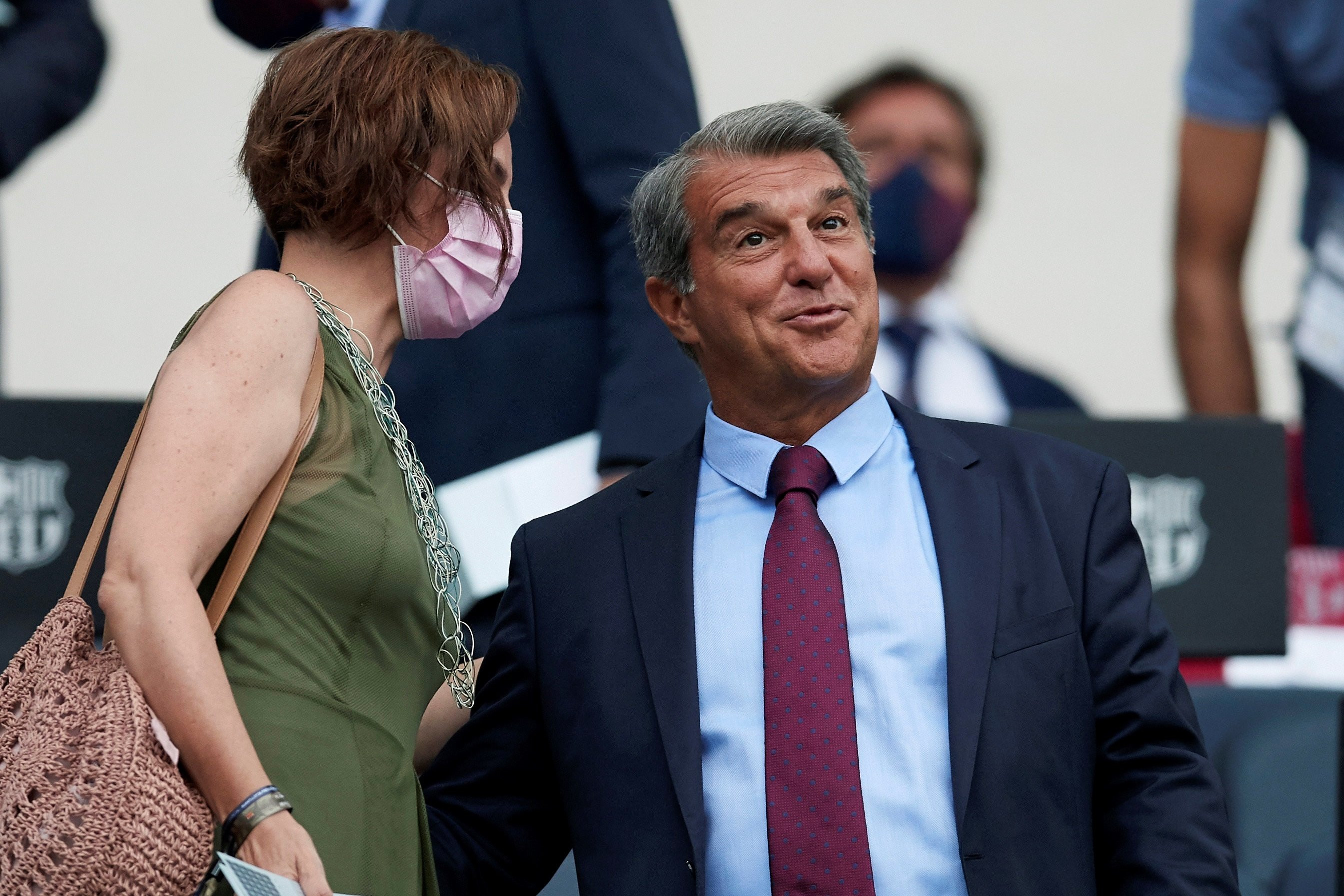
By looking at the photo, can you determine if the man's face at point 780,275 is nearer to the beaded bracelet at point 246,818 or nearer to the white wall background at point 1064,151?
the beaded bracelet at point 246,818

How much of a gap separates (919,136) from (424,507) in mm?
2979

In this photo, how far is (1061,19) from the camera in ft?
14.2

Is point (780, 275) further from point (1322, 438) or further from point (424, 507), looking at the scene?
point (1322, 438)

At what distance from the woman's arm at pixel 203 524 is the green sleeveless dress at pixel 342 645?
0.07m

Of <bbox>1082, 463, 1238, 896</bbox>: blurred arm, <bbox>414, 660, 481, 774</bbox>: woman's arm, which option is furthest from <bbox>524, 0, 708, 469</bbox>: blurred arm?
<bbox>1082, 463, 1238, 896</bbox>: blurred arm

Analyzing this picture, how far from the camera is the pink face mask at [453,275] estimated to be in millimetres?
1616

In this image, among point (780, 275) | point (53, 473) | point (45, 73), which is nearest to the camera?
point (780, 275)

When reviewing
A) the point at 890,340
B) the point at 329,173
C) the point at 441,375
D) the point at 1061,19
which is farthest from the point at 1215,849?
the point at 1061,19

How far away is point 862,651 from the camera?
1.71 metres

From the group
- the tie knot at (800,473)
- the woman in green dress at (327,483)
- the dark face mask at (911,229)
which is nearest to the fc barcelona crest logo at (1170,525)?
the dark face mask at (911,229)

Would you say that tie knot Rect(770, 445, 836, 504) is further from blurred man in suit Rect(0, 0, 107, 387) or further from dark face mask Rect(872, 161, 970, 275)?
blurred man in suit Rect(0, 0, 107, 387)

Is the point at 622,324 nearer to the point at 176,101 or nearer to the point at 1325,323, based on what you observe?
the point at 176,101

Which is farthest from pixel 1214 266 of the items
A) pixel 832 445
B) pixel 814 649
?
pixel 814 649

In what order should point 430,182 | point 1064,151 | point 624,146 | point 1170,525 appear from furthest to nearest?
point 1064,151 → point 1170,525 → point 624,146 → point 430,182
